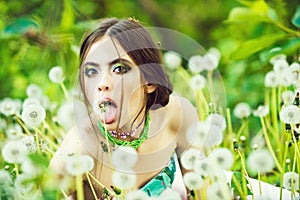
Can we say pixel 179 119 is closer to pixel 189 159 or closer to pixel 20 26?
pixel 189 159

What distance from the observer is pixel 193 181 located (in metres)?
0.66

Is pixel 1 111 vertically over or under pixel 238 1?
under

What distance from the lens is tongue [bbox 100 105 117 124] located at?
69cm

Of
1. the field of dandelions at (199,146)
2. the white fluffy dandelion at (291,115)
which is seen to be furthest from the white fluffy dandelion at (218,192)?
the white fluffy dandelion at (291,115)

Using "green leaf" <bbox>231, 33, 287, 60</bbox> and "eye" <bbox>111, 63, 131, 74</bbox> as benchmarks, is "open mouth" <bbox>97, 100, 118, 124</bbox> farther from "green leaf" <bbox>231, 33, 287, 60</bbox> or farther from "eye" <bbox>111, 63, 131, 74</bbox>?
"green leaf" <bbox>231, 33, 287, 60</bbox>

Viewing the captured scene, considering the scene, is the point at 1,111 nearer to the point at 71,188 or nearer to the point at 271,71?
the point at 71,188

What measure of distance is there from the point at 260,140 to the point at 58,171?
0.29m

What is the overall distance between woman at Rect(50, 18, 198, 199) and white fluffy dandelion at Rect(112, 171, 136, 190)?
23 millimetres

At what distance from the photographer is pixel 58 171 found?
687mm

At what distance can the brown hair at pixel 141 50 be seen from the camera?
0.69 metres

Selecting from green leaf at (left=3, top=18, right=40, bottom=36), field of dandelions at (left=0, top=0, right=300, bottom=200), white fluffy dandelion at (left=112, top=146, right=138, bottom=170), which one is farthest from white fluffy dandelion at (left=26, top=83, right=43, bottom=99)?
white fluffy dandelion at (left=112, top=146, right=138, bottom=170)

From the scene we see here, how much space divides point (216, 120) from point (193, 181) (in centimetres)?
12

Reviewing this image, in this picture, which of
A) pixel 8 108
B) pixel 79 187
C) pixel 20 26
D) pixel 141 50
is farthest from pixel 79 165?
pixel 20 26

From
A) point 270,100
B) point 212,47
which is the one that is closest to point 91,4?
point 212,47
